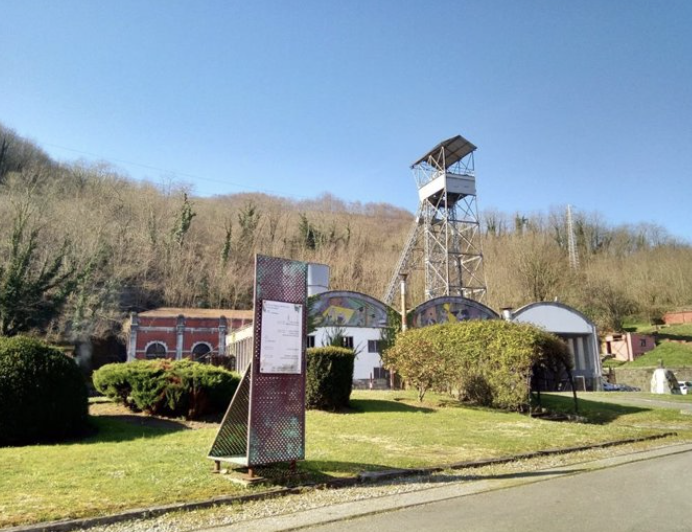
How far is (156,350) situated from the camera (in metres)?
43.2

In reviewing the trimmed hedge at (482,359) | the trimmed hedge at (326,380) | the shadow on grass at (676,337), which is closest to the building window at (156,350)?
the trimmed hedge at (482,359)

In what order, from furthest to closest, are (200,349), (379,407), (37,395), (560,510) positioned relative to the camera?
1. (200,349)
2. (379,407)
3. (37,395)
4. (560,510)

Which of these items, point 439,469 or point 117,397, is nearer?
point 439,469

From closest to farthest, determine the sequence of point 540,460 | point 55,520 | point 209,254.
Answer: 1. point 55,520
2. point 540,460
3. point 209,254

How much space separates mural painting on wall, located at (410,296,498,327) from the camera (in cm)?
3180

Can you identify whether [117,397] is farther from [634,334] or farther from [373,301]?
[634,334]

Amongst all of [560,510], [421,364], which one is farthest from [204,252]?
[560,510]

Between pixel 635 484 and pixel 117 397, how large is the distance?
38.3 ft

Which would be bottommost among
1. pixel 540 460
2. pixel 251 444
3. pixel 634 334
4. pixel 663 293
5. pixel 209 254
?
pixel 540 460

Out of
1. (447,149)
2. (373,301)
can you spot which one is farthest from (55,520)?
(447,149)

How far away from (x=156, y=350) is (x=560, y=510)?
4208 centimetres

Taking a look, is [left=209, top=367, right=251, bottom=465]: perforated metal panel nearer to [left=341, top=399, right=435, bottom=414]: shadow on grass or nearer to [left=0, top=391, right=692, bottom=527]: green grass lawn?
[left=0, top=391, right=692, bottom=527]: green grass lawn

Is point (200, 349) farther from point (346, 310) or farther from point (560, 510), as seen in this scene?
point (560, 510)

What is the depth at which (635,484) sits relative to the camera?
275 inches
